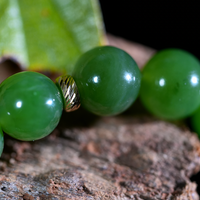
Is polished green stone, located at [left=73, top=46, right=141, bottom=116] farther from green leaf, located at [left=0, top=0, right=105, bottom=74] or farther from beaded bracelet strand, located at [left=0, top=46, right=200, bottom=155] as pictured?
green leaf, located at [left=0, top=0, right=105, bottom=74]

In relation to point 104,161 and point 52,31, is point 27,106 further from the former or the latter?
point 52,31

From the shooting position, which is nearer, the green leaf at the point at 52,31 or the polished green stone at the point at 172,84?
the polished green stone at the point at 172,84

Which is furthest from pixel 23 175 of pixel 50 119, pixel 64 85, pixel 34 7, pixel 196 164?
pixel 34 7

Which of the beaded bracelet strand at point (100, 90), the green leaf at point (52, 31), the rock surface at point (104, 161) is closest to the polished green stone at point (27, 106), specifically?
the beaded bracelet strand at point (100, 90)

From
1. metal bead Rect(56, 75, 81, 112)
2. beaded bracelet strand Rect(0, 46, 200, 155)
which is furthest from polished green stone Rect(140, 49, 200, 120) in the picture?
metal bead Rect(56, 75, 81, 112)

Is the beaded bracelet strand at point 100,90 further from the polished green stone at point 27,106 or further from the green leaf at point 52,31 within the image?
the green leaf at point 52,31

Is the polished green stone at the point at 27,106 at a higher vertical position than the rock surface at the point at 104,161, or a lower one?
higher

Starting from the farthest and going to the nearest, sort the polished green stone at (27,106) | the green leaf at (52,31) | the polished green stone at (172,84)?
the green leaf at (52,31) < the polished green stone at (172,84) < the polished green stone at (27,106)
